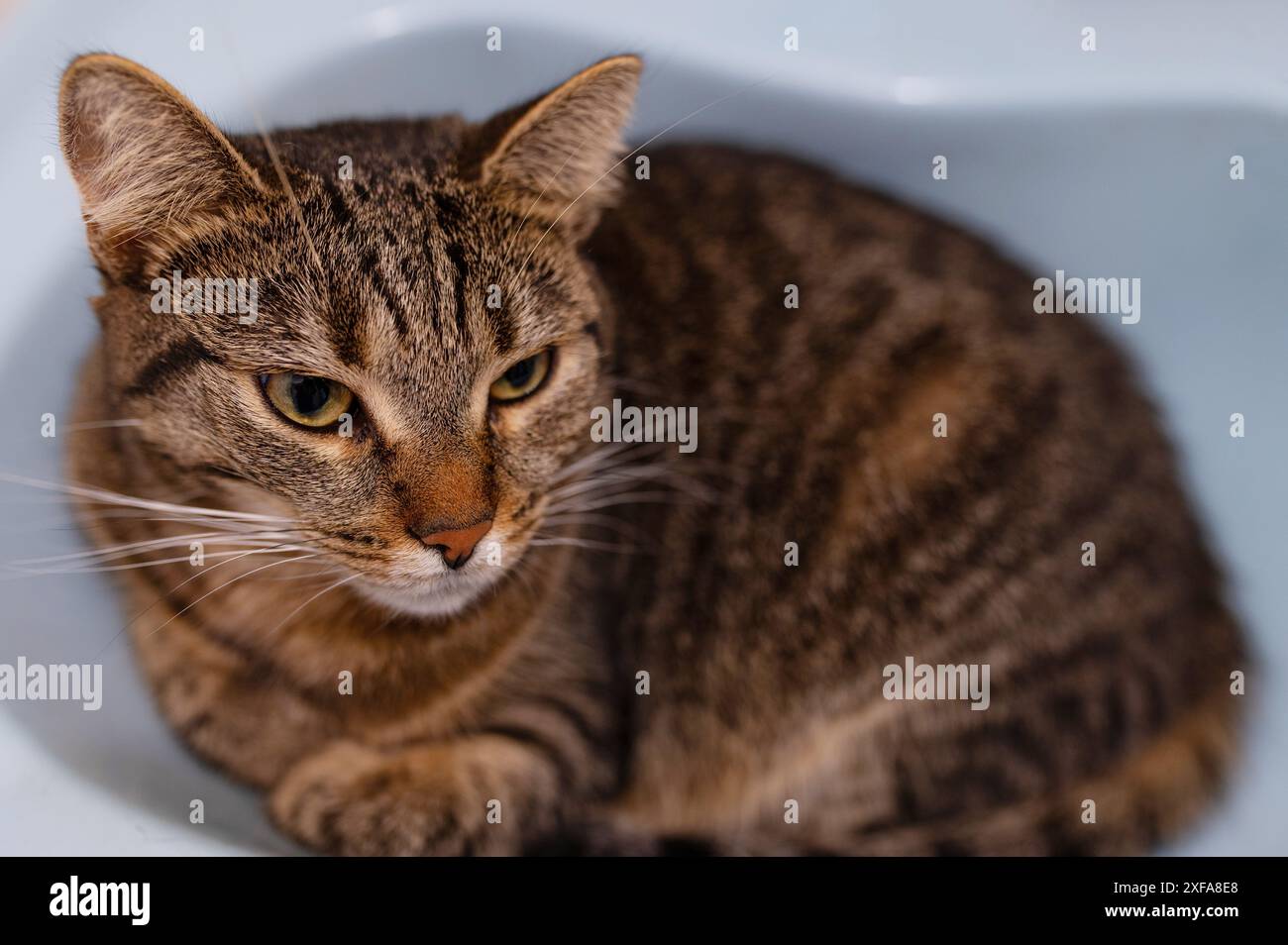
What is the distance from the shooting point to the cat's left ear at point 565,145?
2.63 ft

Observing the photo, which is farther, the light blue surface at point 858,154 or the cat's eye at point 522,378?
the light blue surface at point 858,154

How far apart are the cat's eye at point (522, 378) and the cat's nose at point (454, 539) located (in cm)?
11

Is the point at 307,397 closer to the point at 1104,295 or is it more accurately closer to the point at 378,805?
the point at 378,805

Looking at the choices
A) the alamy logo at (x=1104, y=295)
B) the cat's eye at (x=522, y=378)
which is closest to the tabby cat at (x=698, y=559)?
the cat's eye at (x=522, y=378)

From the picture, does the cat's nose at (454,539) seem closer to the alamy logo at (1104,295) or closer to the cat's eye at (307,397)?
the cat's eye at (307,397)

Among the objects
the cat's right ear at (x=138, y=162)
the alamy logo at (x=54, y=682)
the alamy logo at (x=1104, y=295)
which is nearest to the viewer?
the cat's right ear at (x=138, y=162)

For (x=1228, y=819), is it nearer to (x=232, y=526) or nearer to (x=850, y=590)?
(x=850, y=590)

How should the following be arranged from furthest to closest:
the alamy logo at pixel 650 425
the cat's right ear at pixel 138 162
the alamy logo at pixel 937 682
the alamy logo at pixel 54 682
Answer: the alamy logo at pixel 937 682 → the alamy logo at pixel 650 425 → the alamy logo at pixel 54 682 → the cat's right ear at pixel 138 162

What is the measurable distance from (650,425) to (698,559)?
17cm

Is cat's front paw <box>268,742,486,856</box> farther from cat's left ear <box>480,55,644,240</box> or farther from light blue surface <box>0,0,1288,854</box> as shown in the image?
cat's left ear <box>480,55,644,240</box>

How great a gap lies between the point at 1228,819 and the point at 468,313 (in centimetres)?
102

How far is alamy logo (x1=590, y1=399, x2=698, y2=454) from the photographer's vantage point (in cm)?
104
